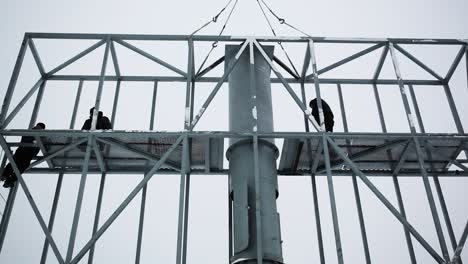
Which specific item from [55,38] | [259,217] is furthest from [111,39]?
[259,217]

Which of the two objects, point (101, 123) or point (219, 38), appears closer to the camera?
point (219, 38)

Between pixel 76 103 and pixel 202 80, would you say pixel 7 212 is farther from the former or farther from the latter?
pixel 202 80

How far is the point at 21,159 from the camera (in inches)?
393

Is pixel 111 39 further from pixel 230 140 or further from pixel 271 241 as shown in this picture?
pixel 271 241

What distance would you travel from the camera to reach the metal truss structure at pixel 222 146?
8.57 m

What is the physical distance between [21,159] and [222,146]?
5009 mm

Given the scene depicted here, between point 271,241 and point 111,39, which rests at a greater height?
point 111,39

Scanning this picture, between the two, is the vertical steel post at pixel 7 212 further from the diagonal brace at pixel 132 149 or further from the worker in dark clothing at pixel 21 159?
the diagonal brace at pixel 132 149

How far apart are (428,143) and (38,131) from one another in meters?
9.09

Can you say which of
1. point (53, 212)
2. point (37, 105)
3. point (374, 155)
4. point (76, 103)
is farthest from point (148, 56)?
point (374, 155)

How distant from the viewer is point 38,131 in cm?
869

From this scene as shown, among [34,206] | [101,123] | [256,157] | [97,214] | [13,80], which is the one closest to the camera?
[256,157]

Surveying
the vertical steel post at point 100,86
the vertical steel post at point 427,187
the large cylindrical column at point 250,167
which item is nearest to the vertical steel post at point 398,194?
the vertical steel post at point 427,187

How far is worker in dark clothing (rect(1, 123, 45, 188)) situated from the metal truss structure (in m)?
0.19
